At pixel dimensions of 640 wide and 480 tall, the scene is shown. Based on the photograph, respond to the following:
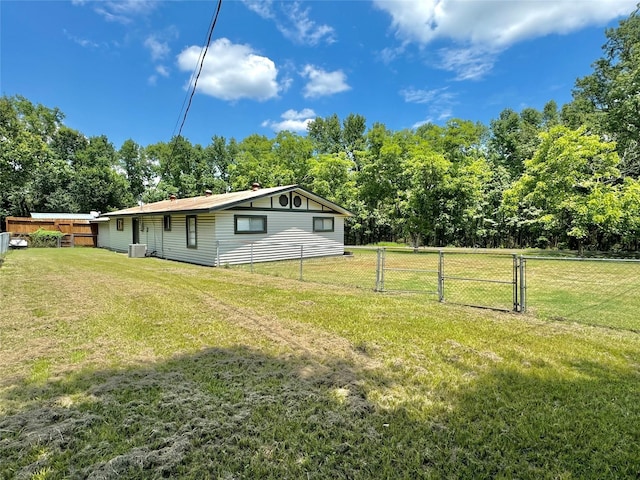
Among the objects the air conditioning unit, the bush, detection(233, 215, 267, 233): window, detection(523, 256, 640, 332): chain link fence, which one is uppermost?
detection(233, 215, 267, 233): window

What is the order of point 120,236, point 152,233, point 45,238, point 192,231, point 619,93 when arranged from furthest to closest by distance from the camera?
point 45,238
point 120,236
point 619,93
point 152,233
point 192,231

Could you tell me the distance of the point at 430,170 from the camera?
20516mm

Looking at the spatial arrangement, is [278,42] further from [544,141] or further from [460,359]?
[544,141]

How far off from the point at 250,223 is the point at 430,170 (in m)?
11.6

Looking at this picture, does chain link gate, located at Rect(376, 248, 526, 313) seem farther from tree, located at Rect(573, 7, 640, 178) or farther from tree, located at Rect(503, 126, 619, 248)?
tree, located at Rect(573, 7, 640, 178)

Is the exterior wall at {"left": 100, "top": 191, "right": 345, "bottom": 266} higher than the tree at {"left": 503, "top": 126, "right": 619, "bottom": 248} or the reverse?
the reverse

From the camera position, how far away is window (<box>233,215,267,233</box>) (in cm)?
1453

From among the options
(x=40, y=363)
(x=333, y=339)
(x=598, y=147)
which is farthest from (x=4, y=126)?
(x=598, y=147)

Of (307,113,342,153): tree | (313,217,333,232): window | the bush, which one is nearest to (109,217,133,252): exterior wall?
the bush

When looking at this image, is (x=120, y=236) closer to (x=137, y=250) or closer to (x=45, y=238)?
(x=45, y=238)

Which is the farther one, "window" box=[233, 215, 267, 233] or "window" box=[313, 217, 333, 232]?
"window" box=[313, 217, 333, 232]

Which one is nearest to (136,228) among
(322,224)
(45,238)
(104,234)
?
(104,234)

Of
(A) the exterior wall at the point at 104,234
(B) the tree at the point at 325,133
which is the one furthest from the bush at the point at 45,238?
(B) the tree at the point at 325,133

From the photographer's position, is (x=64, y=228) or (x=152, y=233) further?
(x=64, y=228)
